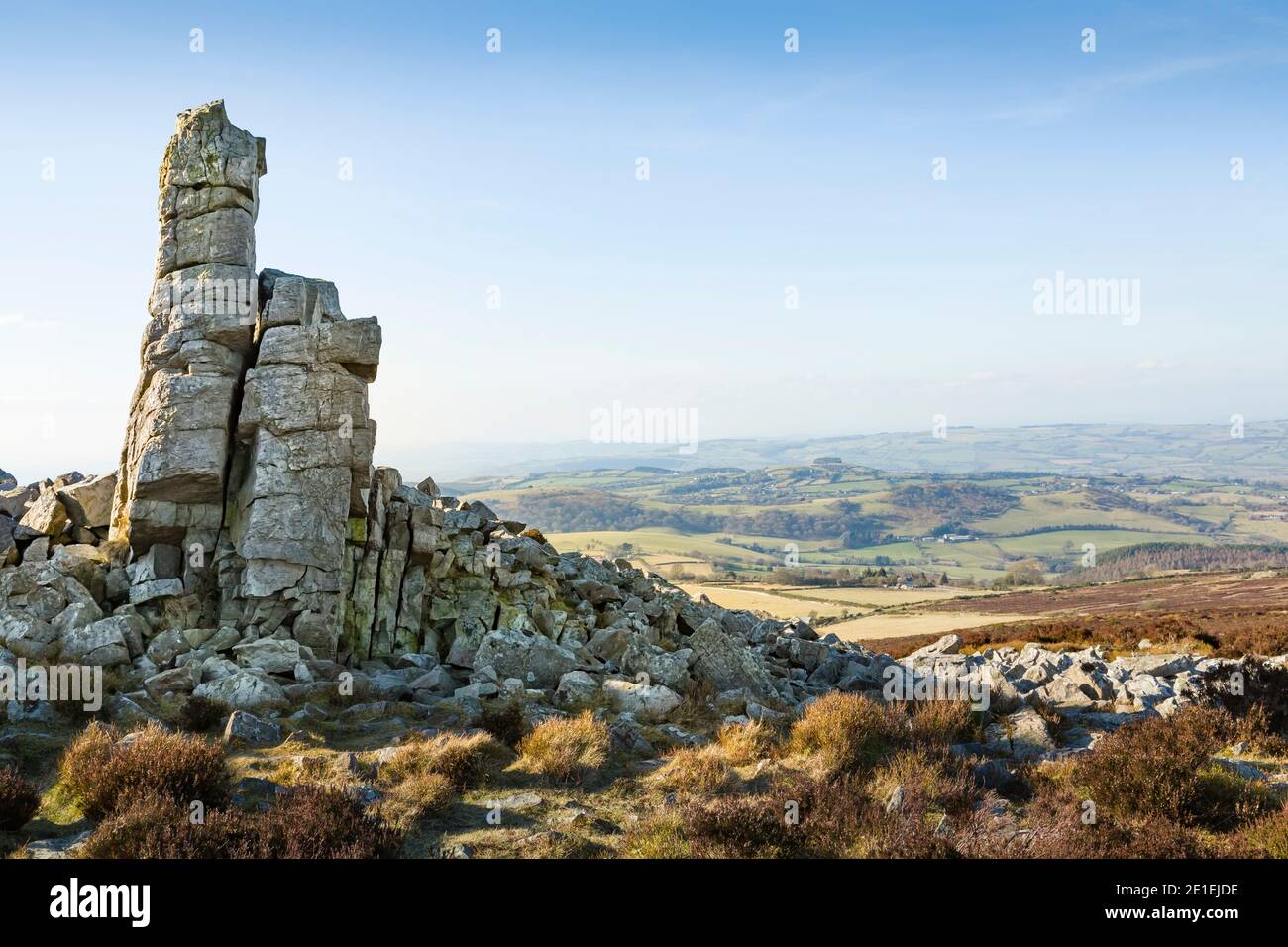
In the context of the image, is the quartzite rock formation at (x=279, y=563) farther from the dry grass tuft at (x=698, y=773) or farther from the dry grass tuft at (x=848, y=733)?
the dry grass tuft at (x=698, y=773)

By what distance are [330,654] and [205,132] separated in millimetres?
14797

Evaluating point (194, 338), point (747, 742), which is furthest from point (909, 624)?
point (194, 338)

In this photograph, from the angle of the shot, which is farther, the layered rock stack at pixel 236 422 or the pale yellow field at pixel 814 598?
the pale yellow field at pixel 814 598

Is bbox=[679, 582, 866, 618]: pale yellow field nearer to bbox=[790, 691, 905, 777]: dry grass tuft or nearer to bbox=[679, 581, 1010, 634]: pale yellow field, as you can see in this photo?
bbox=[679, 581, 1010, 634]: pale yellow field

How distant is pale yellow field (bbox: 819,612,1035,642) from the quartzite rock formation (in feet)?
124

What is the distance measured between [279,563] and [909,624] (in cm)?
5813

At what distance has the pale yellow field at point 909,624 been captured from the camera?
203 ft

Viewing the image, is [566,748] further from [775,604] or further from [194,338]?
[775,604]

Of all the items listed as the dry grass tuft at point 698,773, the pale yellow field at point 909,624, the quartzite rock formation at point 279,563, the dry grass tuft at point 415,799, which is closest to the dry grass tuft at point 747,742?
the dry grass tuft at point 698,773

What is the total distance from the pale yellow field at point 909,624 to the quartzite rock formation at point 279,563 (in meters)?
37.7

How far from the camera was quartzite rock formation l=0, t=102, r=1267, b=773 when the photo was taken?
17.6 metres
